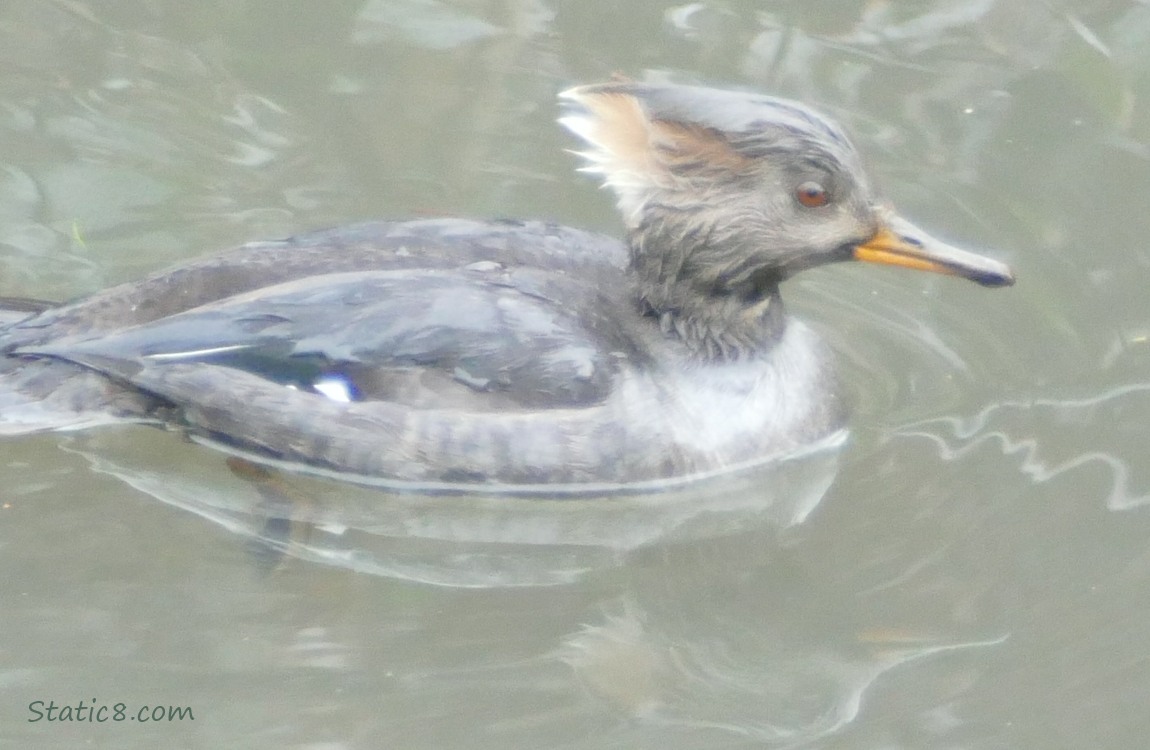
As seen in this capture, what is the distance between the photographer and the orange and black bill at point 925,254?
→ 5812 millimetres

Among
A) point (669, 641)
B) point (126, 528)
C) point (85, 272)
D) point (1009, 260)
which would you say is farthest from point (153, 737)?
point (1009, 260)

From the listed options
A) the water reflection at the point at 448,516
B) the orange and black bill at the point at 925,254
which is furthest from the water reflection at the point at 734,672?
the orange and black bill at the point at 925,254

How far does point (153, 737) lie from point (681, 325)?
2385 mm

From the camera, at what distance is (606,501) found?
19.6ft

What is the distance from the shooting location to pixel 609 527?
592 centimetres

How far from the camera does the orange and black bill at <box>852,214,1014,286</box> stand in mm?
5812

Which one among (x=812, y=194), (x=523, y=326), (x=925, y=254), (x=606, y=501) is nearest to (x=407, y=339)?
(x=523, y=326)

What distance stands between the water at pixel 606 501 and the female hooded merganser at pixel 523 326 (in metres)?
0.22

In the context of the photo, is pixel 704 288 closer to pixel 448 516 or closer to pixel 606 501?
pixel 606 501

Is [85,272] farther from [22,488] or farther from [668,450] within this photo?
[668,450]

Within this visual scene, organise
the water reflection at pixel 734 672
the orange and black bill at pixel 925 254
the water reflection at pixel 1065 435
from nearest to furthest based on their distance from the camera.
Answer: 1. the water reflection at pixel 734 672
2. the orange and black bill at pixel 925 254
3. the water reflection at pixel 1065 435

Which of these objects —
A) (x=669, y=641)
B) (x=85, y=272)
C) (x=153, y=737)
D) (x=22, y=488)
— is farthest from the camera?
(x=85, y=272)

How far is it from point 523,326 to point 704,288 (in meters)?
0.74

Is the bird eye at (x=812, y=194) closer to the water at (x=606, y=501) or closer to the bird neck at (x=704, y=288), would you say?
the bird neck at (x=704, y=288)
